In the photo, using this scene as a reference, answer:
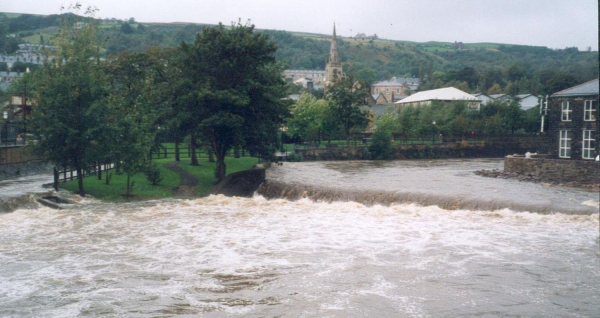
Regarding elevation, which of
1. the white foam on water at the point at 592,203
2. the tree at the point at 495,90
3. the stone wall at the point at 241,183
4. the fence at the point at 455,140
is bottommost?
the stone wall at the point at 241,183

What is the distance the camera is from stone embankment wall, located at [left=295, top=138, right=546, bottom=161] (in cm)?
6325

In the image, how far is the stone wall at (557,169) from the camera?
1369 inches

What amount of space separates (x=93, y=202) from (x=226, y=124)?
390 inches

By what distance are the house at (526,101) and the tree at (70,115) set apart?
64.7 metres

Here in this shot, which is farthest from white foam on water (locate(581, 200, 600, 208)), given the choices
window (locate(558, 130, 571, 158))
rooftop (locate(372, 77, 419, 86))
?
rooftop (locate(372, 77, 419, 86))

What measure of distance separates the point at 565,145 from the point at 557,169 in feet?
22.5

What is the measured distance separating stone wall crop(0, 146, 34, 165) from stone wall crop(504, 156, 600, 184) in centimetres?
3474

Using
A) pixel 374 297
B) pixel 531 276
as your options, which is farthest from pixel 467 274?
pixel 374 297

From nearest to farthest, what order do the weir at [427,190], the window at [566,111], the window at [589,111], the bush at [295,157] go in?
1. the weir at [427,190]
2. the window at [589,111]
3. the window at [566,111]
4. the bush at [295,157]

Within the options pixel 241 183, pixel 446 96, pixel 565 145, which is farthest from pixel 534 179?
pixel 446 96

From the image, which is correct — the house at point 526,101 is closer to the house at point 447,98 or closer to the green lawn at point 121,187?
the house at point 447,98

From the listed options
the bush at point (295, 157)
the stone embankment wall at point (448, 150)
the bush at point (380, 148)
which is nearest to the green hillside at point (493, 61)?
the stone embankment wall at point (448, 150)

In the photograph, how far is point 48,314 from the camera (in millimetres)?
14867

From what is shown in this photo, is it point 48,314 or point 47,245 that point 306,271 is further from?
point 47,245
